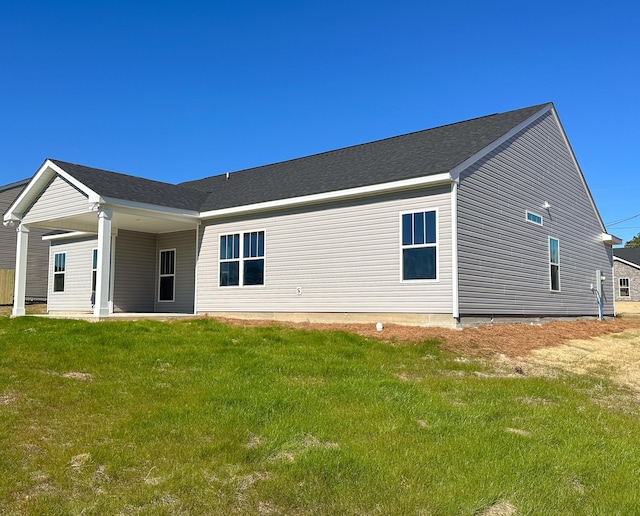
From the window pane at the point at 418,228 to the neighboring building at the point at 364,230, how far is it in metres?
0.03

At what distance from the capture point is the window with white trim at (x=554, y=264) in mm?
16312

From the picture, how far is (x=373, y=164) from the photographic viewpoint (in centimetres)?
1469

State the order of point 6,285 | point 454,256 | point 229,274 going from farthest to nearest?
point 6,285, point 229,274, point 454,256

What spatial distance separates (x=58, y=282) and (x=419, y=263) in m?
15.9

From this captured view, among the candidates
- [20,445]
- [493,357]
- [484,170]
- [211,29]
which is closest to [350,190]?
[484,170]

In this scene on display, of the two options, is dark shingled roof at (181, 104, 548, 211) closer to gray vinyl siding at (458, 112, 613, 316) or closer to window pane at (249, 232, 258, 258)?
gray vinyl siding at (458, 112, 613, 316)

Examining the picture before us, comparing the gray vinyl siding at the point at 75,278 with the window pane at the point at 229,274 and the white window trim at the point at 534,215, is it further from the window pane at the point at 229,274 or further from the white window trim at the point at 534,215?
the white window trim at the point at 534,215

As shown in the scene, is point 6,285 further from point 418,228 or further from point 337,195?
point 418,228

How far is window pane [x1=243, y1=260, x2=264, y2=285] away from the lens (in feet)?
50.2

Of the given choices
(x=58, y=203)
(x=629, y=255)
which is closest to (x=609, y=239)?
(x=58, y=203)

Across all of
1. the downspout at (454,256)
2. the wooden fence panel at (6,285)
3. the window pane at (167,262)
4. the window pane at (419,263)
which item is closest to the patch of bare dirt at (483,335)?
the downspout at (454,256)

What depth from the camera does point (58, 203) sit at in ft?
51.4

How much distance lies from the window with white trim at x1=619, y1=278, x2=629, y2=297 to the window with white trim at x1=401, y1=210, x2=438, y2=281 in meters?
37.2

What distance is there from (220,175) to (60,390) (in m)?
16.1
